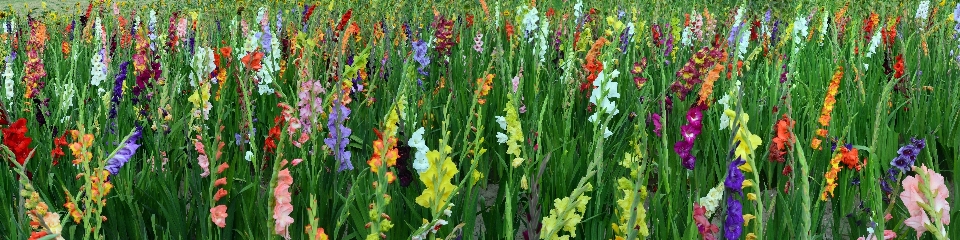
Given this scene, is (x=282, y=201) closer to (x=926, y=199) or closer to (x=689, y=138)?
(x=926, y=199)

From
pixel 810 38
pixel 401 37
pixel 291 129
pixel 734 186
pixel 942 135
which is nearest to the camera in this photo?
pixel 734 186

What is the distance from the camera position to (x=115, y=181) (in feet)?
6.47

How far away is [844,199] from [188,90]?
102 inches

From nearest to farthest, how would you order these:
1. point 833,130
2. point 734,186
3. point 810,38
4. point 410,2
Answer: point 734,186 → point 833,130 → point 810,38 → point 410,2

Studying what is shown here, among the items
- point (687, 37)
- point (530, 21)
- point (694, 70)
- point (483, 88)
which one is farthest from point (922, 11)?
point (483, 88)

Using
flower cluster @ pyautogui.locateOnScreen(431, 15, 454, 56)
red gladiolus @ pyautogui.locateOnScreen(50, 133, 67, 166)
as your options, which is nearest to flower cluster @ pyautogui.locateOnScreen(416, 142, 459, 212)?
red gladiolus @ pyautogui.locateOnScreen(50, 133, 67, 166)

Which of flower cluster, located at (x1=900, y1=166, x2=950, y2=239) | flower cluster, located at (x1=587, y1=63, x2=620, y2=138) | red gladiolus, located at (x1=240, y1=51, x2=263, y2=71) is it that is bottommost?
flower cluster, located at (x1=900, y1=166, x2=950, y2=239)

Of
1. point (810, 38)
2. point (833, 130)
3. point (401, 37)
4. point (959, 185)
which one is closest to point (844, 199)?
point (959, 185)

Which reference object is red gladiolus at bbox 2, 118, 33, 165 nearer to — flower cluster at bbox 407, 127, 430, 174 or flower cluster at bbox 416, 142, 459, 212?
flower cluster at bbox 407, 127, 430, 174

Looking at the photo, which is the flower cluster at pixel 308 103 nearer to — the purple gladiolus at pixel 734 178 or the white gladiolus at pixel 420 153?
the white gladiolus at pixel 420 153

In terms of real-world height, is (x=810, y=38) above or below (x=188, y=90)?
above

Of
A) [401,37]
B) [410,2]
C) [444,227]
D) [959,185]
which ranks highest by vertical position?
[410,2]

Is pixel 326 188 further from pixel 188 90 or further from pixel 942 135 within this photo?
pixel 942 135

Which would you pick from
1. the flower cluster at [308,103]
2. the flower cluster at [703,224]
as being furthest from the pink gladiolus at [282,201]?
the flower cluster at [308,103]
